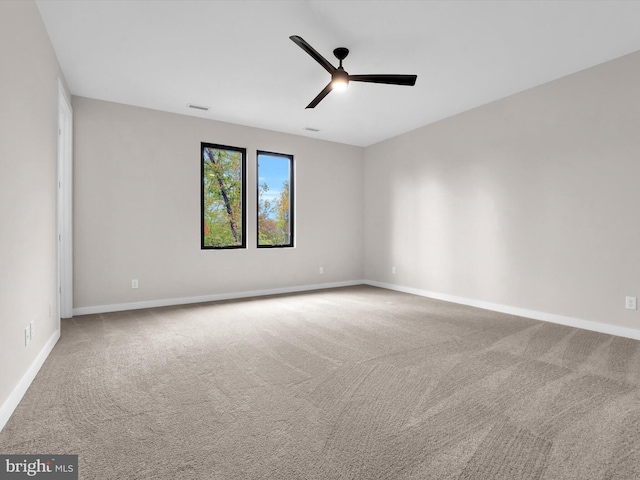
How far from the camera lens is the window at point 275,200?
5.86 m

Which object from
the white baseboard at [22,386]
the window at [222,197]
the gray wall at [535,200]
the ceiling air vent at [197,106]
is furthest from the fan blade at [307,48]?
the white baseboard at [22,386]

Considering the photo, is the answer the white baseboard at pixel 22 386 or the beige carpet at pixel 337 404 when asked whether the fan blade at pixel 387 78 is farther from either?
the white baseboard at pixel 22 386

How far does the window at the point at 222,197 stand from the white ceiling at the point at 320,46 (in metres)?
0.93

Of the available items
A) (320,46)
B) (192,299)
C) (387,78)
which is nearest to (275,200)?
(192,299)

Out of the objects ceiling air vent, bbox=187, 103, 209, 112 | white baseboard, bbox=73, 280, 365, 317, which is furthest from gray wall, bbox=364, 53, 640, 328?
ceiling air vent, bbox=187, 103, 209, 112

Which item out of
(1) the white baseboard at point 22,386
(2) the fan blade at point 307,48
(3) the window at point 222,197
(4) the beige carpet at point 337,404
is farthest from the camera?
(3) the window at point 222,197

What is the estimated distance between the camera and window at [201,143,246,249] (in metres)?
5.37

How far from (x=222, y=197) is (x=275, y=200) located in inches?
37.1

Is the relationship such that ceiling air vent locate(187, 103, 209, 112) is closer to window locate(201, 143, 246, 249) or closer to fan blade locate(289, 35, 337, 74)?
window locate(201, 143, 246, 249)

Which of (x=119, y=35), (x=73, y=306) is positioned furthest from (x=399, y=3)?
(x=73, y=306)

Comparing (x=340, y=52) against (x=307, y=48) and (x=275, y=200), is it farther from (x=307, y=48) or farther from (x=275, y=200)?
(x=275, y=200)

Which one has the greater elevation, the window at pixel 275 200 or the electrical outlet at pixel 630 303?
the window at pixel 275 200

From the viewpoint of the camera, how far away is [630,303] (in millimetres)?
3402

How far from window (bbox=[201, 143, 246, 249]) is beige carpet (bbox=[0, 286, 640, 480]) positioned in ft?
6.52
